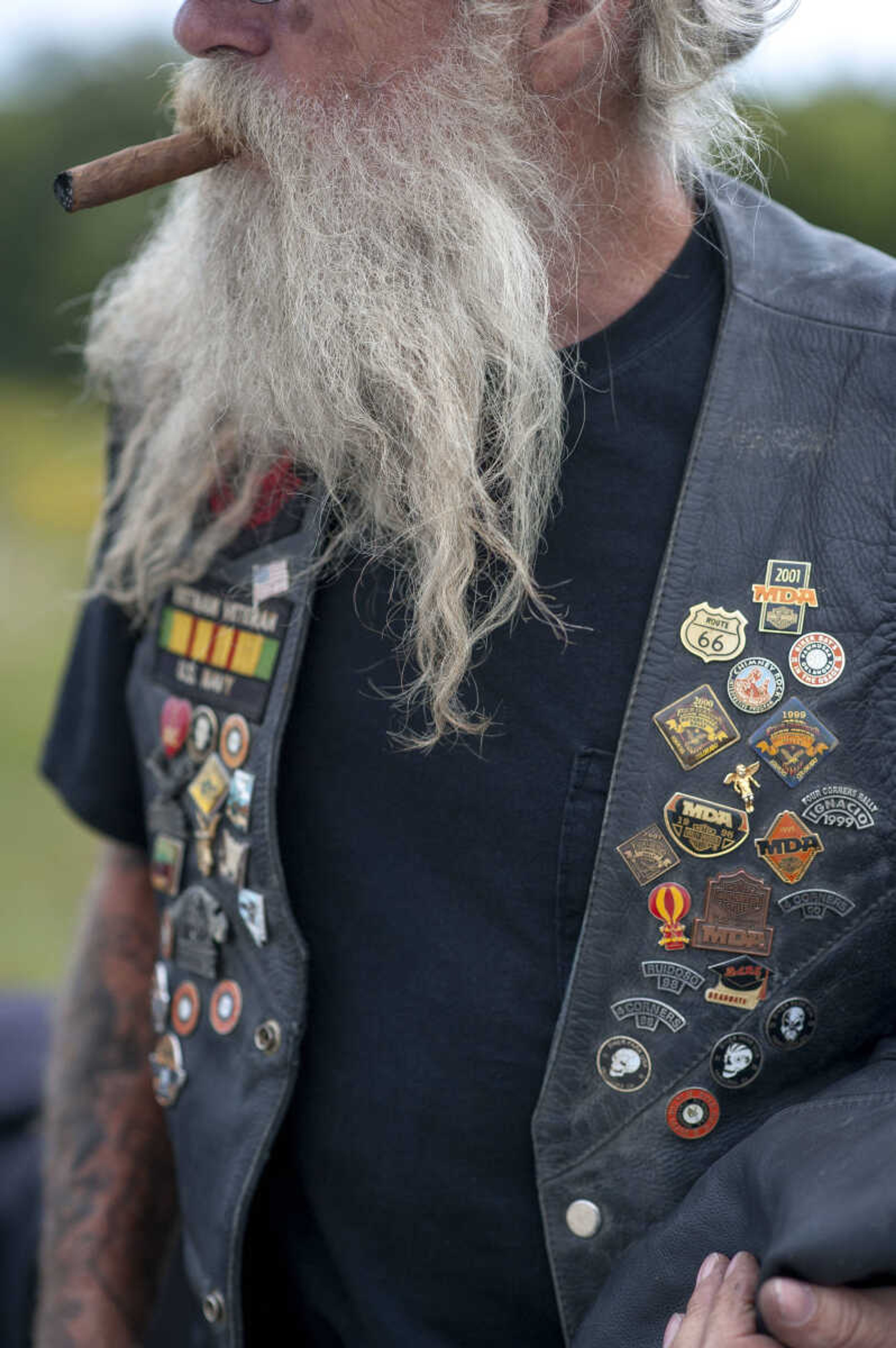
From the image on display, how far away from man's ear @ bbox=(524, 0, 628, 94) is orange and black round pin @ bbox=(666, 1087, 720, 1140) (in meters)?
1.12

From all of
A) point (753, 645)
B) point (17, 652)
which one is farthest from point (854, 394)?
point (17, 652)

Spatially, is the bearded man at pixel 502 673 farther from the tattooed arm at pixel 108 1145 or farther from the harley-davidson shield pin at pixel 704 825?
the tattooed arm at pixel 108 1145

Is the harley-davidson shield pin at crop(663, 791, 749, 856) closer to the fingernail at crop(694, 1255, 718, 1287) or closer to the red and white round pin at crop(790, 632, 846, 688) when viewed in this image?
the red and white round pin at crop(790, 632, 846, 688)

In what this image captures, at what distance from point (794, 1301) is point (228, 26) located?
1402 millimetres

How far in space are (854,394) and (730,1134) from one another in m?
0.77

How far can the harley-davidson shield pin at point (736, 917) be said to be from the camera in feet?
4.34

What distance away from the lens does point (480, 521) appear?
147 centimetres

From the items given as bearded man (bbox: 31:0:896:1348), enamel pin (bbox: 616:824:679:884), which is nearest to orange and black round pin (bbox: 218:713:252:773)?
bearded man (bbox: 31:0:896:1348)

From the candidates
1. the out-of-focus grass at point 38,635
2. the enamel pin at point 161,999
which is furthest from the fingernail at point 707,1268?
the out-of-focus grass at point 38,635

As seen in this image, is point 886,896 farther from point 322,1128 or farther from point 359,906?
point 322,1128

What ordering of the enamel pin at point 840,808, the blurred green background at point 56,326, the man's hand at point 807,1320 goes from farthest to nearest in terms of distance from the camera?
1. the blurred green background at point 56,326
2. the enamel pin at point 840,808
3. the man's hand at point 807,1320

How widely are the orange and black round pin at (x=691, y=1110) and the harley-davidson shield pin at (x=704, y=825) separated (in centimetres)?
24

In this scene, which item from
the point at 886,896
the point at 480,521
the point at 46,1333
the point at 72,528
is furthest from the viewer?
the point at 72,528

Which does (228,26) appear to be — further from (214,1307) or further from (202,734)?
(214,1307)
